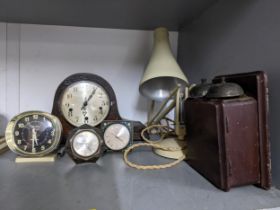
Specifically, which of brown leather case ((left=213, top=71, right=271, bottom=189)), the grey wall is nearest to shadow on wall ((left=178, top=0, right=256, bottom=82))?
the grey wall

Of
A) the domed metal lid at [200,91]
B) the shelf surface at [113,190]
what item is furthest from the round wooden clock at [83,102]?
the domed metal lid at [200,91]

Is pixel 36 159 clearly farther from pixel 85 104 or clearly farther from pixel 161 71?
pixel 161 71

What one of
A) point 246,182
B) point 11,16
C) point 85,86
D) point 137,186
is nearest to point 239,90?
point 246,182

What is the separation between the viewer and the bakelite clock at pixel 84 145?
649mm

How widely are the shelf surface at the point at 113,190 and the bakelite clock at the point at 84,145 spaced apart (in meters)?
0.03

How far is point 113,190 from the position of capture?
499 millimetres

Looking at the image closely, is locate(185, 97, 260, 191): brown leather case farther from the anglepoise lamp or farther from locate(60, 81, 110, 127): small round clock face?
locate(60, 81, 110, 127): small round clock face

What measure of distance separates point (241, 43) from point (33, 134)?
70 cm

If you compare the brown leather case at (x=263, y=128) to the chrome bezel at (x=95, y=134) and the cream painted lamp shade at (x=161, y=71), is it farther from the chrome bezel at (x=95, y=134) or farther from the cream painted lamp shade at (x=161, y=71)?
the chrome bezel at (x=95, y=134)

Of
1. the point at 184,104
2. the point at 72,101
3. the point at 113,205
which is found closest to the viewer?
the point at 113,205

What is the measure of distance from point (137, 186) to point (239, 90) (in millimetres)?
334

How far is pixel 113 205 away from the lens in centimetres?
43

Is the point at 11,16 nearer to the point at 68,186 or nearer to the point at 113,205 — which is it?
the point at 68,186

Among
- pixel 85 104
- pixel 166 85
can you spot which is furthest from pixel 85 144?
pixel 166 85
